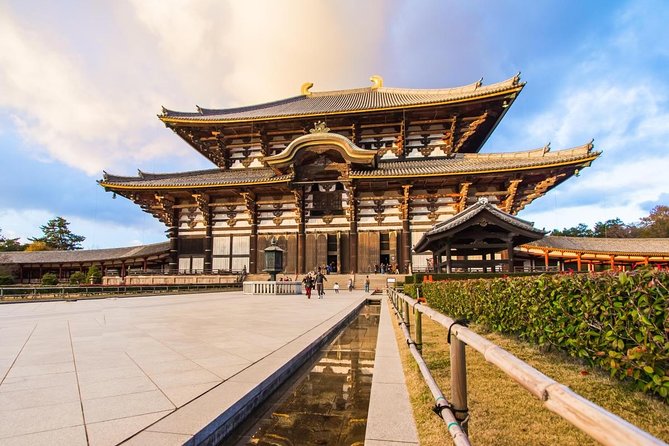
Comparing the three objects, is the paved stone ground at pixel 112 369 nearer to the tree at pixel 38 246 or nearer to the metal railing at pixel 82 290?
the metal railing at pixel 82 290

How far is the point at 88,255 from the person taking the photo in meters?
33.6

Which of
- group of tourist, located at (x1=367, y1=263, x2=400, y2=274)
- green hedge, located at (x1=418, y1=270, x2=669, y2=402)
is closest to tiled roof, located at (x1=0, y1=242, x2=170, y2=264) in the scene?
group of tourist, located at (x1=367, y1=263, x2=400, y2=274)

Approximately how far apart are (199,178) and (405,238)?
51.5 ft

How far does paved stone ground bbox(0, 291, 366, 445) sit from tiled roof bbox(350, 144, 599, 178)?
15920mm

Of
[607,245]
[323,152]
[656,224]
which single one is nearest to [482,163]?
[323,152]

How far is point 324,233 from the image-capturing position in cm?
2591

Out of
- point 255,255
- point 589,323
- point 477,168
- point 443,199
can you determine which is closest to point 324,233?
point 255,255

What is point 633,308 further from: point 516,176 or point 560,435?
point 516,176

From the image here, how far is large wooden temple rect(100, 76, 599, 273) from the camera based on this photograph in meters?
23.5

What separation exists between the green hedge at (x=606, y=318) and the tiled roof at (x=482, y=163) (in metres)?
16.6

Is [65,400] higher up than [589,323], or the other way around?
[589,323]

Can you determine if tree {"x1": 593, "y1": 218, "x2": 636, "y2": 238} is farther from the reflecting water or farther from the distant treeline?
the reflecting water

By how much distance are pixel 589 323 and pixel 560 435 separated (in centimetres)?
141

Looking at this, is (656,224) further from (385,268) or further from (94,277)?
(94,277)
